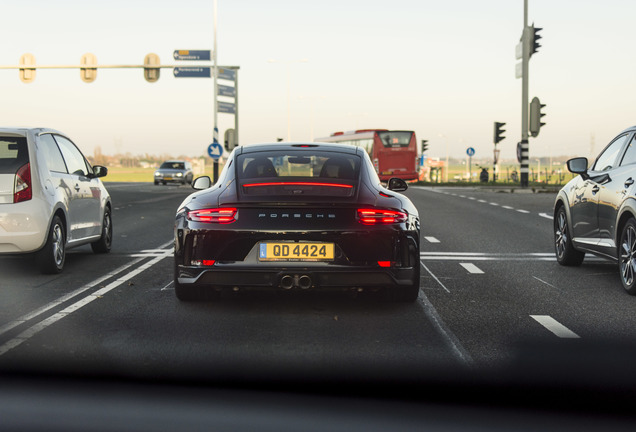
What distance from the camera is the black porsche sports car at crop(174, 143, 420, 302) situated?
242 inches

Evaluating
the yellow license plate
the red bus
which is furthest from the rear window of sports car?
the red bus

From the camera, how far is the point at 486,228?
1510 centimetres

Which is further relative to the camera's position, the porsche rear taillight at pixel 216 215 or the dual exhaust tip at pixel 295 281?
the porsche rear taillight at pixel 216 215

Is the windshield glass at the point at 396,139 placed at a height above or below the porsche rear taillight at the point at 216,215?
above

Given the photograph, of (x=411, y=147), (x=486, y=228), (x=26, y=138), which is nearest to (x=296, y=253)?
(x=26, y=138)

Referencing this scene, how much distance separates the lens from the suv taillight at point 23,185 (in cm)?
844

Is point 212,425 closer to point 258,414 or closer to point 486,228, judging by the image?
point 258,414

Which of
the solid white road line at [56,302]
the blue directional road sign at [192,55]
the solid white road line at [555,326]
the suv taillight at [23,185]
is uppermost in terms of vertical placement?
the blue directional road sign at [192,55]

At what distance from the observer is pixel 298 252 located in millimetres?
6145

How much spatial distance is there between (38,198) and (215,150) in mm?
29197

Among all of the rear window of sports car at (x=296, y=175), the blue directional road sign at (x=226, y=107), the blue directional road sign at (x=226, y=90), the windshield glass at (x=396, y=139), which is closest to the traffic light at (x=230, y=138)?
the blue directional road sign at (x=226, y=107)

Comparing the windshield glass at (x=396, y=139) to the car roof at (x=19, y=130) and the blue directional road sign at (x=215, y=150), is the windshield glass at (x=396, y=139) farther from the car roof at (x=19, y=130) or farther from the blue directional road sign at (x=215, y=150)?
the car roof at (x=19, y=130)

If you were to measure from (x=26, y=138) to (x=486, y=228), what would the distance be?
8886 millimetres

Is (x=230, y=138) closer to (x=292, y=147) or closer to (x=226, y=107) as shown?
(x=226, y=107)
